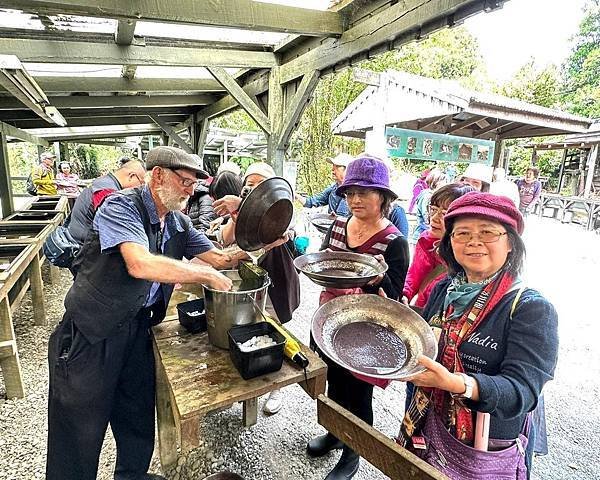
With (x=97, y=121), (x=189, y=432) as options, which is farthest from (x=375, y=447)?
(x=97, y=121)

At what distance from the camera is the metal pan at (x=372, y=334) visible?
53.0 inches

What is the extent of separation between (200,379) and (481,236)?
3.99ft

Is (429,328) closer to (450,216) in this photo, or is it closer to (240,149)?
(450,216)

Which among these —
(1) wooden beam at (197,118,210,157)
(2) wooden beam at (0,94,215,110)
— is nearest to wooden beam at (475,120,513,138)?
(2) wooden beam at (0,94,215,110)

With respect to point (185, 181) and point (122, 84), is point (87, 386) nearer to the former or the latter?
point (185, 181)

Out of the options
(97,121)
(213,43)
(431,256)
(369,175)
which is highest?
(213,43)

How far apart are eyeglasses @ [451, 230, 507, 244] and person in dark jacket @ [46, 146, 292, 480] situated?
0.96 metres

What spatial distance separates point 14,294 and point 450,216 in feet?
13.7

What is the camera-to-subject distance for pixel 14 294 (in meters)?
3.47


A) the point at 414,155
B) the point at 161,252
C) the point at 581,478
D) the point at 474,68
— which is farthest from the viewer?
the point at 474,68

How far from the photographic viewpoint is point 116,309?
4.96ft

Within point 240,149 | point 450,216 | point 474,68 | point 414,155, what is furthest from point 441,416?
point 474,68

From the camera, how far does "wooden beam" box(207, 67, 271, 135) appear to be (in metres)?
3.94

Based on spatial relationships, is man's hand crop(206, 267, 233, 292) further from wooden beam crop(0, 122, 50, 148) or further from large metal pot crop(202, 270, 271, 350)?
wooden beam crop(0, 122, 50, 148)
